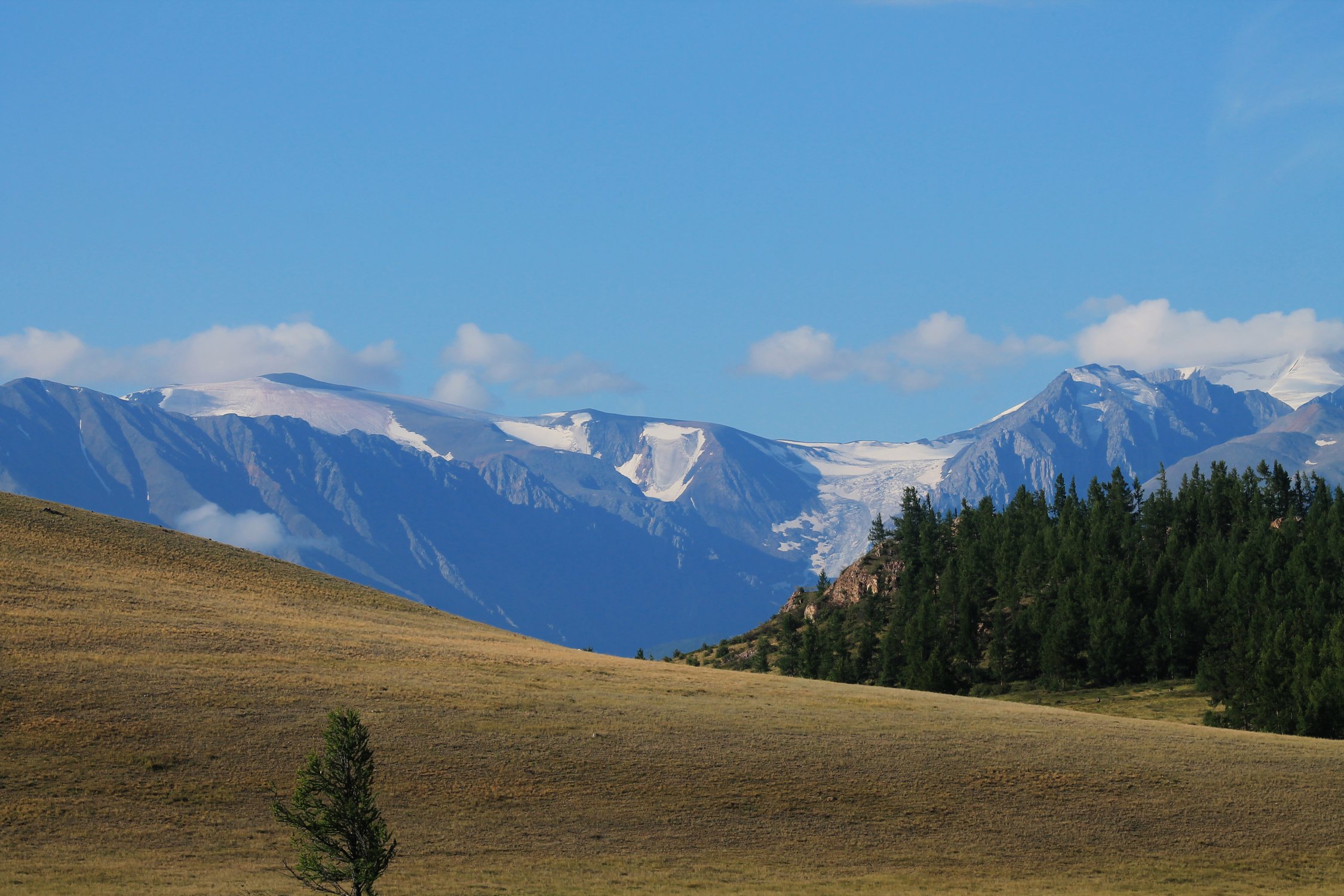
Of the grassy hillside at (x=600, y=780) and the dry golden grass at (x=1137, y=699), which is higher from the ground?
the dry golden grass at (x=1137, y=699)

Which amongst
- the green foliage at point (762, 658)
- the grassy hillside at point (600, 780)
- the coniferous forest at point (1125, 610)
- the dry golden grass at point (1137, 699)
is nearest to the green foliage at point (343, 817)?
the grassy hillside at point (600, 780)

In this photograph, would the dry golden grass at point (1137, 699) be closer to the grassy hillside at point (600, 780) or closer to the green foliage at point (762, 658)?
the grassy hillside at point (600, 780)

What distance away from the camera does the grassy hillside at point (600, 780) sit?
48688mm

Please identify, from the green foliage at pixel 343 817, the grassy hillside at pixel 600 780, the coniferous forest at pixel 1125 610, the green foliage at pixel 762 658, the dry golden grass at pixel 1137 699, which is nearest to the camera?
the green foliage at pixel 343 817

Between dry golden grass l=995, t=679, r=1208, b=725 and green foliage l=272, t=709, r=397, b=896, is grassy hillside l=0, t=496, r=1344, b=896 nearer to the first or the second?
green foliage l=272, t=709, r=397, b=896

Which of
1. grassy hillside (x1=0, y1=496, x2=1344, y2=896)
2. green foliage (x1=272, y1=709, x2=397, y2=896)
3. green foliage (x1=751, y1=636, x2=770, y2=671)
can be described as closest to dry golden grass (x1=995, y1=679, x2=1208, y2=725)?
grassy hillside (x1=0, y1=496, x2=1344, y2=896)

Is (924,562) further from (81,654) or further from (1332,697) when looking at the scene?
(81,654)

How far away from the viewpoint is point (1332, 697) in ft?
310

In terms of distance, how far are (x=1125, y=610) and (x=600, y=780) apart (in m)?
100

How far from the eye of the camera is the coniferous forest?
121 m

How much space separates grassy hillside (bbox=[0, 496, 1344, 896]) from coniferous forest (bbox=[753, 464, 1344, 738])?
4296 cm

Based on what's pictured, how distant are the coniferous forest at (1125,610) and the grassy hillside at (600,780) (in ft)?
141

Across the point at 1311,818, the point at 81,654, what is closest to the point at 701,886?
the point at 1311,818

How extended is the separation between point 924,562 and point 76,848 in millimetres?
159825
